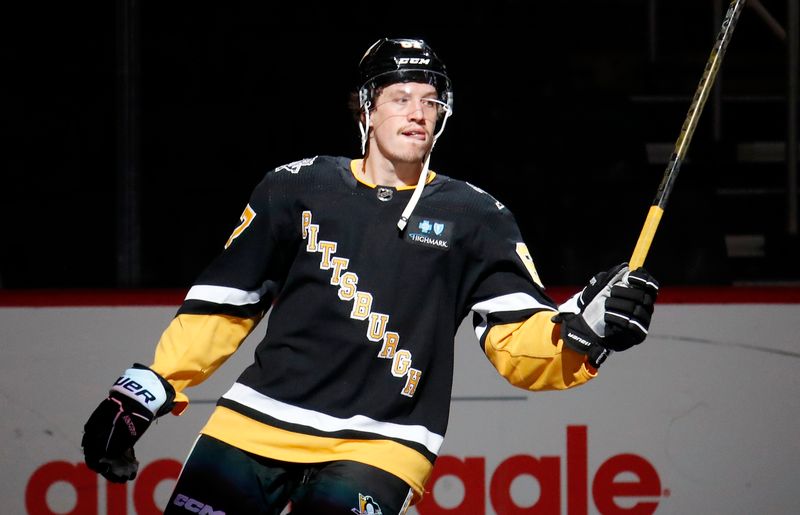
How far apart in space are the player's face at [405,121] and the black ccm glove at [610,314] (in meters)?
0.42

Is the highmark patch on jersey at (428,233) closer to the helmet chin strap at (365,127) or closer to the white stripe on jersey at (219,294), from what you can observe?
the helmet chin strap at (365,127)

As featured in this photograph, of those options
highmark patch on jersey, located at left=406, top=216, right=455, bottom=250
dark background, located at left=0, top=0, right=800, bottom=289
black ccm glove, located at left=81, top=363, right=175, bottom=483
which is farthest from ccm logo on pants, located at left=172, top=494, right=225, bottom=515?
dark background, located at left=0, top=0, right=800, bottom=289

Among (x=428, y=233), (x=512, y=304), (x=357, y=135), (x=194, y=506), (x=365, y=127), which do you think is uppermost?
(x=365, y=127)

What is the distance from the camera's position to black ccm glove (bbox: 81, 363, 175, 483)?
223 centimetres

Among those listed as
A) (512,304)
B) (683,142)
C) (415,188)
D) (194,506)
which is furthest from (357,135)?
(194,506)

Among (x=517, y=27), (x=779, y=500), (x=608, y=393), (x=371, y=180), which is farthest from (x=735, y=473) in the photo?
(x=517, y=27)

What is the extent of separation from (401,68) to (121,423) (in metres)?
0.83

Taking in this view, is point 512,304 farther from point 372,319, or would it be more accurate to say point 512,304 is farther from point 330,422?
point 330,422

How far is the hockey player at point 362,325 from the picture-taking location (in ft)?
7.25

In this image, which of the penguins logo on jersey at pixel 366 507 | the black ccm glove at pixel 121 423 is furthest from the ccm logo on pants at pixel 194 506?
the penguins logo on jersey at pixel 366 507

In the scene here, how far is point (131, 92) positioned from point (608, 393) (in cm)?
161

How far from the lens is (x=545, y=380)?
7.61 ft

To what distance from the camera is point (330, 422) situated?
2.26 metres

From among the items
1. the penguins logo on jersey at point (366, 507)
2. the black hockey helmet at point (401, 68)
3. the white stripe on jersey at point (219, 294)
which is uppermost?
the black hockey helmet at point (401, 68)
